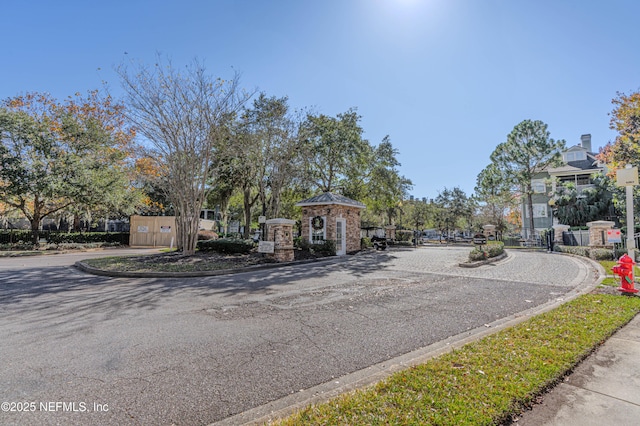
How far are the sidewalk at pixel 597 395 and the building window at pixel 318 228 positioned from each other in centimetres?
1353

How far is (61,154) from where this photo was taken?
824 inches

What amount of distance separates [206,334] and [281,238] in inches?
332

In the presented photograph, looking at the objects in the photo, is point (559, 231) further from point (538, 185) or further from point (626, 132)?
point (538, 185)

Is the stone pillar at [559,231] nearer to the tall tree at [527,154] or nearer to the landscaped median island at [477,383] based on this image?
the tall tree at [527,154]

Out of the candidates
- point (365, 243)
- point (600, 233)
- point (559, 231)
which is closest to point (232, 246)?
point (365, 243)

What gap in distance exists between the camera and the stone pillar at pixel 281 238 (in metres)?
12.8

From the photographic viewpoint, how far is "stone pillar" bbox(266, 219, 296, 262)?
12799 millimetres

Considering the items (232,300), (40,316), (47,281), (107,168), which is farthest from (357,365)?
(107,168)

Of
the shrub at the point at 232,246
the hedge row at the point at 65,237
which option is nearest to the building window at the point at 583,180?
the shrub at the point at 232,246

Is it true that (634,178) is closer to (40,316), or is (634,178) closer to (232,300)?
(232,300)

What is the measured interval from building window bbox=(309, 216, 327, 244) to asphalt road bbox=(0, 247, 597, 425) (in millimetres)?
7815

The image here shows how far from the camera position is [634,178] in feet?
23.6

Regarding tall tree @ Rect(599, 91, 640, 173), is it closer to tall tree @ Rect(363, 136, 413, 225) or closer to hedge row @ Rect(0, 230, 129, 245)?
tall tree @ Rect(363, 136, 413, 225)

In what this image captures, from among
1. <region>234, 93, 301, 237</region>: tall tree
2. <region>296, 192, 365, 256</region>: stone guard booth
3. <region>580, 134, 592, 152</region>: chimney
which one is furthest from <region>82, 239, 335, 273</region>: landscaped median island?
<region>580, 134, 592, 152</region>: chimney
